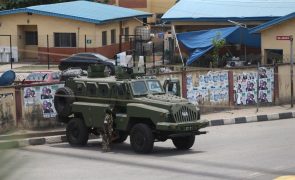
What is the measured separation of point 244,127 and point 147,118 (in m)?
6.53

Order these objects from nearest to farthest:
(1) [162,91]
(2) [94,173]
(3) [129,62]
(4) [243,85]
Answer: (2) [94,173] < (1) [162,91] < (4) [243,85] < (3) [129,62]

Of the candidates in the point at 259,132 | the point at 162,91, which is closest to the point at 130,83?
the point at 162,91

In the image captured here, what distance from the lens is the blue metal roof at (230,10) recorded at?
141ft

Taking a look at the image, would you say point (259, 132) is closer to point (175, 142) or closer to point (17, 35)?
point (175, 142)

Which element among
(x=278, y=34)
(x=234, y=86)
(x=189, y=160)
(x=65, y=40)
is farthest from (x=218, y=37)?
(x=189, y=160)

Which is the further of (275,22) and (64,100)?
(275,22)

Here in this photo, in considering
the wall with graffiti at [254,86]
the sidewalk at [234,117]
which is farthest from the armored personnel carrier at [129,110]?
the wall with graffiti at [254,86]

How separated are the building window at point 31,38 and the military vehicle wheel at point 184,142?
34.6 meters

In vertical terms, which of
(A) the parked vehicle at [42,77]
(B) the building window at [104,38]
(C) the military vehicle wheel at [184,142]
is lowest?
(C) the military vehicle wheel at [184,142]

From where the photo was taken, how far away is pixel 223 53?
41.5 m

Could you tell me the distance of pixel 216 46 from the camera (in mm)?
38000

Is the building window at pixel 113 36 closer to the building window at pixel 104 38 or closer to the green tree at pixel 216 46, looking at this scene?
the building window at pixel 104 38

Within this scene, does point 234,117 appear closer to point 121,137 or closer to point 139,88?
point 121,137

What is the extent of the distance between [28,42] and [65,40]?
13.1 ft
